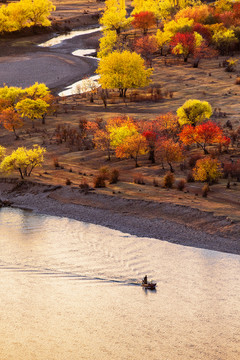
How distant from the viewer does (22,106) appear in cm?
5812

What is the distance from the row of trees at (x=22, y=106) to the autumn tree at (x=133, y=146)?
15370mm

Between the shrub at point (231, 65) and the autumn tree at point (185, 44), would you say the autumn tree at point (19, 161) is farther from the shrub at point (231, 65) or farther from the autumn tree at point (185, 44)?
the autumn tree at point (185, 44)

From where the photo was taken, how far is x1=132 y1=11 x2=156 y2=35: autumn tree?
10425 centimetres

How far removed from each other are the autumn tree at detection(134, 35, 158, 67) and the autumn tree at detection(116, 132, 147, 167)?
45082 mm

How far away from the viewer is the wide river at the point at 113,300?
958 inches

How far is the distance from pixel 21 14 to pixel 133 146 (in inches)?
3056

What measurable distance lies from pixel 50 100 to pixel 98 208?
84.3 feet

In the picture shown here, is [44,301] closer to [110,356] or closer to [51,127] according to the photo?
[110,356]

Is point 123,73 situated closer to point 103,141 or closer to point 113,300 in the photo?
point 103,141

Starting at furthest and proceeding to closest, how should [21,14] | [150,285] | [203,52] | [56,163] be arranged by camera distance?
[21,14] < [203,52] < [56,163] < [150,285]

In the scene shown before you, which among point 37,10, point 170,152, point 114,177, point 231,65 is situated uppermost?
point 37,10

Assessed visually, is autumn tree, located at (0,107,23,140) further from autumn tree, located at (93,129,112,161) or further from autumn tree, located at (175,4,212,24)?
autumn tree, located at (175,4,212,24)

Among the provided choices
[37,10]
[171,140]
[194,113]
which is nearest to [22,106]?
[194,113]

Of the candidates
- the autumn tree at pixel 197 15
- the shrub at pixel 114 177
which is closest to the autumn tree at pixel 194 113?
the shrub at pixel 114 177
